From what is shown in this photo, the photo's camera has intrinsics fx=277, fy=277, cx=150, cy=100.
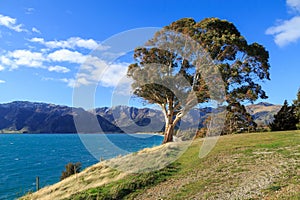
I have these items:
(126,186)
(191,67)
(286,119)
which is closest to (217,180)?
(126,186)

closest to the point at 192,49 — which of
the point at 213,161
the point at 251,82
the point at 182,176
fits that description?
the point at 251,82

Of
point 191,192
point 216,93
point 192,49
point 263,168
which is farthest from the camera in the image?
point 192,49

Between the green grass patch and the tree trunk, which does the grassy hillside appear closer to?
the green grass patch

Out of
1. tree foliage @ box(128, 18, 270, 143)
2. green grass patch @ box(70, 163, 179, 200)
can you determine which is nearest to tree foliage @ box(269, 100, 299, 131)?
tree foliage @ box(128, 18, 270, 143)

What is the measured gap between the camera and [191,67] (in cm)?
2697

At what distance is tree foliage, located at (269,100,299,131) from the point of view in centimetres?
3712

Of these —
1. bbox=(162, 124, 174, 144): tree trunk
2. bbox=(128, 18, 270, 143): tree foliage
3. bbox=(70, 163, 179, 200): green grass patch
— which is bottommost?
bbox=(70, 163, 179, 200): green grass patch

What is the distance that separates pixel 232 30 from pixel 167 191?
18798 millimetres

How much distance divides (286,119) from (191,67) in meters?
18.8

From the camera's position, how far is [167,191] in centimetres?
1198

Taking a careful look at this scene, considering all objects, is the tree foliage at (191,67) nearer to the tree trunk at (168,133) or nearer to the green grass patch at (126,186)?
the tree trunk at (168,133)

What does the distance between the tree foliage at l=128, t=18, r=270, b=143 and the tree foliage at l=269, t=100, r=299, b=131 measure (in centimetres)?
1476

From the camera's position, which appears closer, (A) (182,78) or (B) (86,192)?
(B) (86,192)

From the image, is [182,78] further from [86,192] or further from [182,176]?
[86,192]
